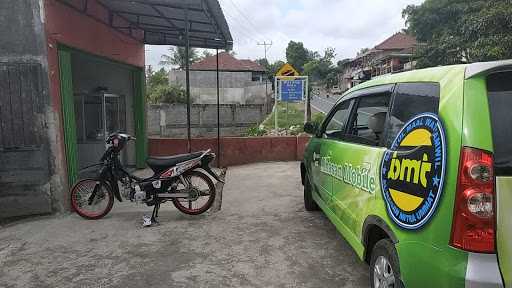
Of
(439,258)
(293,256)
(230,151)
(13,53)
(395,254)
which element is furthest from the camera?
(230,151)

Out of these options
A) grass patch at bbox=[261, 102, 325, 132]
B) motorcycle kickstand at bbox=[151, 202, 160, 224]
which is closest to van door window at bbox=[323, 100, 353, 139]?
motorcycle kickstand at bbox=[151, 202, 160, 224]

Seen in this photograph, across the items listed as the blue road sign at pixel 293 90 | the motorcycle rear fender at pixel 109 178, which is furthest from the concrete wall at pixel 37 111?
the blue road sign at pixel 293 90

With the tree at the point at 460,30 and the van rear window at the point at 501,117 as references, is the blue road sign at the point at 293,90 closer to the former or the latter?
the tree at the point at 460,30

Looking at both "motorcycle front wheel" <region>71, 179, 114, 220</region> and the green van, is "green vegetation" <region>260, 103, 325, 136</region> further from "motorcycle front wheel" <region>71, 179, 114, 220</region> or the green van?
the green van

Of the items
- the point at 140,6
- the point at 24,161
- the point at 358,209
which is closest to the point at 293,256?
the point at 358,209

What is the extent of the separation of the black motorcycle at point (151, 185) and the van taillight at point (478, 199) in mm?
3754

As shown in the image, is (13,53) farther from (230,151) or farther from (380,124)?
(230,151)

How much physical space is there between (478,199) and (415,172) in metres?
0.40

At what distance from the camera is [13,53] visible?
5363 millimetres

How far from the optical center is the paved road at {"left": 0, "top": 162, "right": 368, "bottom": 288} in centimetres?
376

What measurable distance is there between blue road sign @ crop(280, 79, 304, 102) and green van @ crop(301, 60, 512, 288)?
8751mm

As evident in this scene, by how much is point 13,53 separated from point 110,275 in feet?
10.8

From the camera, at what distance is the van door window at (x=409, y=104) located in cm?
245

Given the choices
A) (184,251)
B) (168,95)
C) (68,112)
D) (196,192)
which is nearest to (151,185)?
(196,192)
